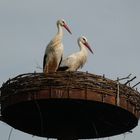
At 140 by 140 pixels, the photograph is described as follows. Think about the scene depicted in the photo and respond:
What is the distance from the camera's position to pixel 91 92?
1497cm

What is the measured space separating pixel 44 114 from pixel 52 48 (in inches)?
89.3

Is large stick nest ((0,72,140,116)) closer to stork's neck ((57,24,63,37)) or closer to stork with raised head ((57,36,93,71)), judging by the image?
stork with raised head ((57,36,93,71))

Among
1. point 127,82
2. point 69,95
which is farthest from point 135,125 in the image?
point 69,95

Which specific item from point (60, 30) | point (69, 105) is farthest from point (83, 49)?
point (69, 105)

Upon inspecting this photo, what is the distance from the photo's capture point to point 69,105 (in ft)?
51.6


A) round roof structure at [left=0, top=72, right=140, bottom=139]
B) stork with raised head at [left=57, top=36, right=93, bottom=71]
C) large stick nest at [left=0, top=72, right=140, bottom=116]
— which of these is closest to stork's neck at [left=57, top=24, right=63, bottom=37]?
stork with raised head at [left=57, top=36, right=93, bottom=71]

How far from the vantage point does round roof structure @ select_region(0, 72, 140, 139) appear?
15.0 m

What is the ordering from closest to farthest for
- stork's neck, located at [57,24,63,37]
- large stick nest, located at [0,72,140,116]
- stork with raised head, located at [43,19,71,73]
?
large stick nest, located at [0,72,140,116] → stork with raised head, located at [43,19,71,73] → stork's neck, located at [57,24,63,37]

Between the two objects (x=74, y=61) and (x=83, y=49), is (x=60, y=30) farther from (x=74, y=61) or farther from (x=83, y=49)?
(x=74, y=61)

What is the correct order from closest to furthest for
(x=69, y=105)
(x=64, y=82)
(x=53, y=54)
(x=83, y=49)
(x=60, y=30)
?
(x=64, y=82) → (x=69, y=105) → (x=53, y=54) → (x=60, y=30) → (x=83, y=49)

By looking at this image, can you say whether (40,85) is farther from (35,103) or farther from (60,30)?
(60,30)

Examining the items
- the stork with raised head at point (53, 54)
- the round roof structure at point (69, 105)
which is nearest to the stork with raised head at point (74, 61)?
the stork with raised head at point (53, 54)

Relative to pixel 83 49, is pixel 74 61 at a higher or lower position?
lower

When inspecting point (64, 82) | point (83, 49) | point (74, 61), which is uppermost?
point (83, 49)
